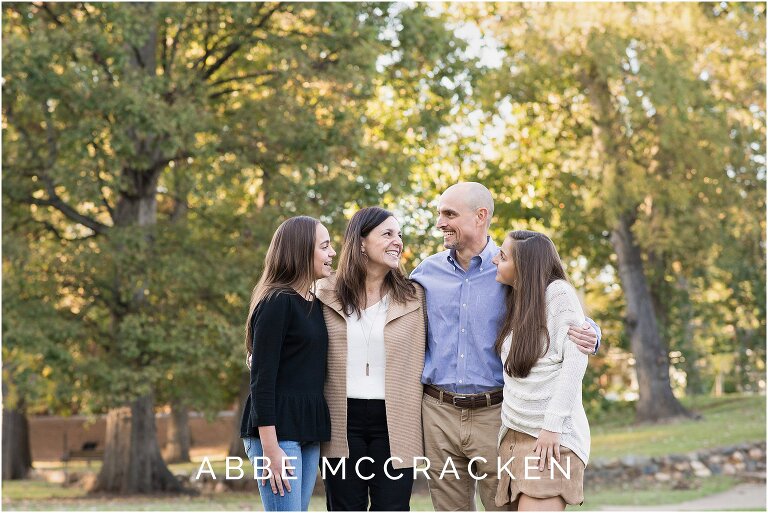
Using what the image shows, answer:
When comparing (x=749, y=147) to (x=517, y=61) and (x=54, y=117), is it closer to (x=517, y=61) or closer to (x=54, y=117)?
(x=517, y=61)

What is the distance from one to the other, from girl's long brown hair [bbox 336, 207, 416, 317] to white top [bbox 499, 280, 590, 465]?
776 millimetres

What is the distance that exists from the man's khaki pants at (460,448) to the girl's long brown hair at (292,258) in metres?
0.89

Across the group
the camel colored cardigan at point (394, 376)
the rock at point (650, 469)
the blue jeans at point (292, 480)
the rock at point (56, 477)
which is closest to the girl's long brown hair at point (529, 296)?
the camel colored cardigan at point (394, 376)

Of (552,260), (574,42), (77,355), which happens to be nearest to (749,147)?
(574,42)

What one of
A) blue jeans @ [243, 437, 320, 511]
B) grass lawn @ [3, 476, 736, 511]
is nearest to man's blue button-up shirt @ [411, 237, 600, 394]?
blue jeans @ [243, 437, 320, 511]

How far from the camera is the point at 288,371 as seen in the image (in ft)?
16.3

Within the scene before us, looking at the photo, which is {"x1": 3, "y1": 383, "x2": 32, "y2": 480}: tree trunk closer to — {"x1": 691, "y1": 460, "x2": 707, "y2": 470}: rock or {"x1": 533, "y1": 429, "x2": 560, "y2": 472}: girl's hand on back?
{"x1": 691, "y1": 460, "x2": 707, "y2": 470}: rock

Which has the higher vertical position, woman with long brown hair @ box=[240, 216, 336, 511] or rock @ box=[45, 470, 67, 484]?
woman with long brown hair @ box=[240, 216, 336, 511]

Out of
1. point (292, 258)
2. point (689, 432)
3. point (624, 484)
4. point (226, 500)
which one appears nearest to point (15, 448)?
point (226, 500)

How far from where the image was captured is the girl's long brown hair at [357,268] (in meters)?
5.27

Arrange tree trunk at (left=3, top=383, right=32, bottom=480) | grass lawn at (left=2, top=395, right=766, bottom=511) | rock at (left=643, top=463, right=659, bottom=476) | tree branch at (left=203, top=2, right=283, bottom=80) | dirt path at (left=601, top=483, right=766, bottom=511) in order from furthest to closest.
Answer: tree trunk at (left=3, top=383, right=32, bottom=480), rock at (left=643, top=463, right=659, bottom=476), tree branch at (left=203, top=2, right=283, bottom=80), grass lawn at (left=2, top=395, right=766, bottom=511), dirt path at (left=601, top=483, right=766, bottom=511)

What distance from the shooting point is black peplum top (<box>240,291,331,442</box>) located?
484cm

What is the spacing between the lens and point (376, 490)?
16.6ft

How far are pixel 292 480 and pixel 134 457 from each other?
1481 cm
